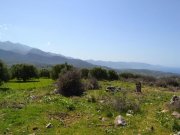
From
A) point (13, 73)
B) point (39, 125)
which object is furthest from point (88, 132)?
point (13, 73)

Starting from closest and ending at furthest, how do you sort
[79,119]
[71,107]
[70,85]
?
[79,119] → [71,107] → [70,85]

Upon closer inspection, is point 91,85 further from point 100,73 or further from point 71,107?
point 100,73

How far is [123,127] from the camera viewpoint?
16.7 m

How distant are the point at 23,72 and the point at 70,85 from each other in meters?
51.4

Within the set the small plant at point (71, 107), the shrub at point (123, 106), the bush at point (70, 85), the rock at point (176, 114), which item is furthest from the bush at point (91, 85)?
the rock at point (176, 114)

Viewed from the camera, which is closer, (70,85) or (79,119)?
(79,119)

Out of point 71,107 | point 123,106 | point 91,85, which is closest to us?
point 123,106

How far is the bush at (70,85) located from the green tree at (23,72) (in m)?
50.1

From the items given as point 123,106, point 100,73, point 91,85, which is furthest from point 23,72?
point 123,106

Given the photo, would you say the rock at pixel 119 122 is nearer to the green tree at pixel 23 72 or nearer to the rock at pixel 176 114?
the rock at pixel 176 114

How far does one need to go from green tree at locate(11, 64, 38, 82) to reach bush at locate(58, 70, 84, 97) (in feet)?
164

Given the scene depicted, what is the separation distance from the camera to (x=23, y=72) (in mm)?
80062

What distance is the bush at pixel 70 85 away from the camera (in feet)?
101

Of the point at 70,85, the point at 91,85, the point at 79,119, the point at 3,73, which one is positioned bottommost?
the point at 79,119
